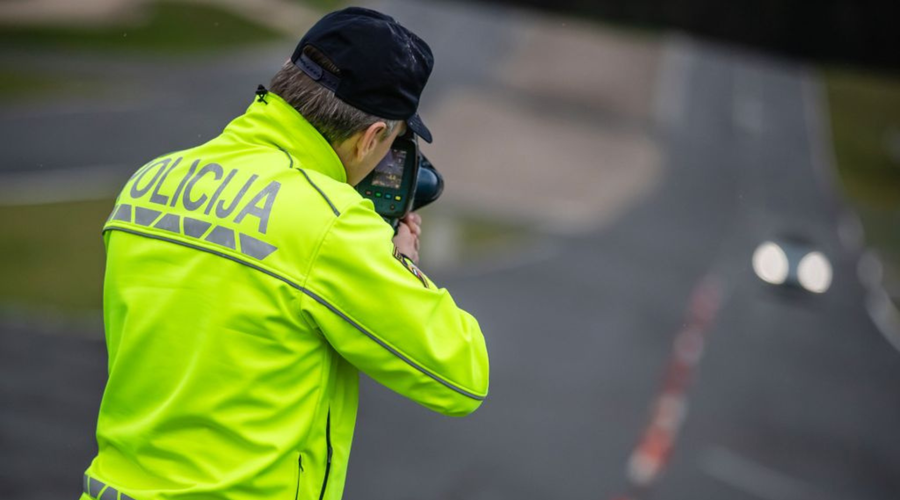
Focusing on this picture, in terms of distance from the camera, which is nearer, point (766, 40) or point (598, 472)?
point (766, 40)

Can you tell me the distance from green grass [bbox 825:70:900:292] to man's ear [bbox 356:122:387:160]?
13.3 m

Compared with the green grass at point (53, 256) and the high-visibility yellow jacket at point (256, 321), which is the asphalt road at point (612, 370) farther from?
the high-visibility yellow jacket at point (256, 321)

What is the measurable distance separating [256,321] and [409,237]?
51 centimetres

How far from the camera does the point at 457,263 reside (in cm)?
1231

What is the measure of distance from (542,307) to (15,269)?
6289 mm

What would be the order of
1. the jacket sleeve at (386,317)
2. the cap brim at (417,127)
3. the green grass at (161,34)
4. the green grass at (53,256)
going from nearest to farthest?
the jacket sleeve at (386,317)
the cap brim at (417,127)
the green grass at (53,256)
the green grass at (161,34)

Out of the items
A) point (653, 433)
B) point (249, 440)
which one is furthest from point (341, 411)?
point (653, 433)

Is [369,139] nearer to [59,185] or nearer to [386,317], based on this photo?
[386,317]

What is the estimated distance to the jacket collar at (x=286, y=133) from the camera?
178 cm

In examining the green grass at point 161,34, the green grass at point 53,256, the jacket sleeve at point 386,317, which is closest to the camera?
the jacket sleeve at point 386,317

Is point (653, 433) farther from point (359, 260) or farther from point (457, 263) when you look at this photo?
point (359, 260)

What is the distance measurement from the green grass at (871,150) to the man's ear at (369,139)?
13.3 metres

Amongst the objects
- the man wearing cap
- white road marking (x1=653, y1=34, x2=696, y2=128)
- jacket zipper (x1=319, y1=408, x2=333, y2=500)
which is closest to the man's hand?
the man wearing cap

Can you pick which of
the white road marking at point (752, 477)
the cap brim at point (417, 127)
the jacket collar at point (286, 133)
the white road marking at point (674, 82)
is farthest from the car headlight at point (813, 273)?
the white road marking at point (674, 82)
